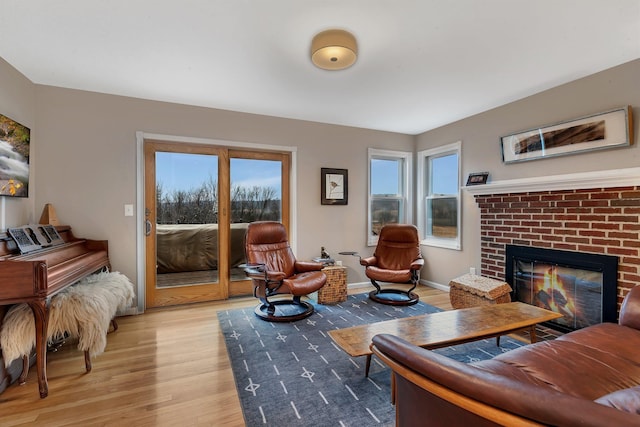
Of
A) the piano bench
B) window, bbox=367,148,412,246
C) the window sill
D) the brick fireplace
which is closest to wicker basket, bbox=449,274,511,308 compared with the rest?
the brick fireplace

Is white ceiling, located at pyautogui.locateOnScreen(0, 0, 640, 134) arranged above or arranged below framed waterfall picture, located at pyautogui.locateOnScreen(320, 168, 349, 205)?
above

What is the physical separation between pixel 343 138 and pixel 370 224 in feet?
4.55

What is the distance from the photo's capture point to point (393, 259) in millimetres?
4020

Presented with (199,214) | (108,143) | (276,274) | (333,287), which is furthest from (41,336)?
(333,287)

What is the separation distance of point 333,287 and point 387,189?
1.97m

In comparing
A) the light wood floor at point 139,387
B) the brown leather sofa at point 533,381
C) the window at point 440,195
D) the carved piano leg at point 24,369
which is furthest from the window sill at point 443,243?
the carved piano leg at point 24,369

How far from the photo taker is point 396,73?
106 inches

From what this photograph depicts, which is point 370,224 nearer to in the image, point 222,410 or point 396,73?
point 396,73

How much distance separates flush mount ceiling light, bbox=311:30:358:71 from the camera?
2039mm

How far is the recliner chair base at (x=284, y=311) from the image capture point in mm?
3051

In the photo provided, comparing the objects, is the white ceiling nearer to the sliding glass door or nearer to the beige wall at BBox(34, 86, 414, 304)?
the beige wall at BBox(34, 86, 414, 304)

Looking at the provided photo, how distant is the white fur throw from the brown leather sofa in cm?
215

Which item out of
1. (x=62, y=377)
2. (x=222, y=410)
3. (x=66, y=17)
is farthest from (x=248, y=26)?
(x=62, y=377)

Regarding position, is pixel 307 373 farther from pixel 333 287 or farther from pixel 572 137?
pixel 572 137
